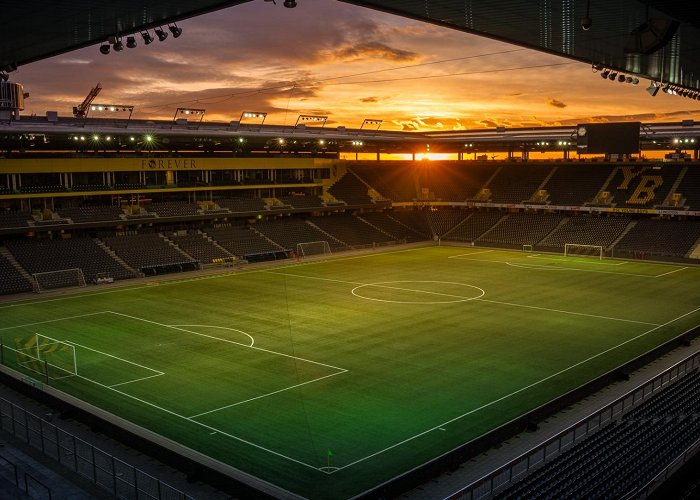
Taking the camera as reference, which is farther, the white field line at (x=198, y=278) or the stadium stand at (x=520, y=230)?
the stadium stand at (x=520, y=230)

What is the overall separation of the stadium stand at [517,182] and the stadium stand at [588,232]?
715cm

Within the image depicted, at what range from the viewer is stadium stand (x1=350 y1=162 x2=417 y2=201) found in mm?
78688

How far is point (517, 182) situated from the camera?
75.1 metres

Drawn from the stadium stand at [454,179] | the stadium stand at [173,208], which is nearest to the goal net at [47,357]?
the stadium stand at [173,208]

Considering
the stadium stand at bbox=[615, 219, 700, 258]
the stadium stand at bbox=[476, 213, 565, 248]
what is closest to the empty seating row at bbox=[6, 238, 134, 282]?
the stadium stand at bbox=[476, 213, 565, 248]

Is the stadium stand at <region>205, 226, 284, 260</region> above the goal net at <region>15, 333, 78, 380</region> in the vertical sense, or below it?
above

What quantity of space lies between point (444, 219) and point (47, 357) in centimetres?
5293

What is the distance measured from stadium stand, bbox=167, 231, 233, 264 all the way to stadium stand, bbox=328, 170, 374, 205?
19.4 meters

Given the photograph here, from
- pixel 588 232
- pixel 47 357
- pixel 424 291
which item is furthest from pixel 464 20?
Answer: pixel 588 232

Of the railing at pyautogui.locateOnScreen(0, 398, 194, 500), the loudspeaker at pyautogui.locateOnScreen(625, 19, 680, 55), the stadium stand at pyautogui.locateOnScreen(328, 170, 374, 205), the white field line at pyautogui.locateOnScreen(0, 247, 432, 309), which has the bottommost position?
the railing at pyautogui.locateOnScreen(0, 398, 194, 500)

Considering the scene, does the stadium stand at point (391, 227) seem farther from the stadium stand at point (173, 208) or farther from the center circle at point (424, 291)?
the center circle at point (424, 291)

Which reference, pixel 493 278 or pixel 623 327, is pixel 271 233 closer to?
pixel 493 278

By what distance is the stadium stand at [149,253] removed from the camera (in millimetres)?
51594

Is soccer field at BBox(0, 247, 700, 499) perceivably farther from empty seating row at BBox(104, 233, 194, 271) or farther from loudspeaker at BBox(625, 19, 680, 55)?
loudspeaker at BBox(625, 19, 680, 55)
